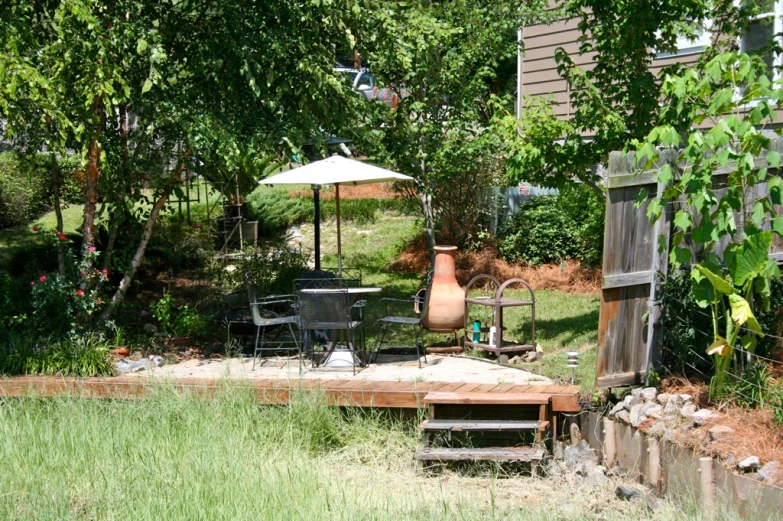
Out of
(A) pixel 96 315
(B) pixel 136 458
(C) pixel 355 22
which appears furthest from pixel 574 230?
(B) pixel 136 458

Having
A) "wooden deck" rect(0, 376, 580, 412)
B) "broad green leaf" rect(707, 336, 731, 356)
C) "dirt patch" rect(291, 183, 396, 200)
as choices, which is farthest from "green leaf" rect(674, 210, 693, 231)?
"dirt patch" rect(291, 183, 396, 200)

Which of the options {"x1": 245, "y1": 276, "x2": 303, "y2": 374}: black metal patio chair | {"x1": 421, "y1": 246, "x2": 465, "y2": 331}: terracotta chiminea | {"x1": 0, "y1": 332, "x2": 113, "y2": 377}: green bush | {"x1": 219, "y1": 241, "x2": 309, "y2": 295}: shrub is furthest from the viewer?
{"x1": 219, "y1": 241, "x2": 309, "y2": 295}: shrub

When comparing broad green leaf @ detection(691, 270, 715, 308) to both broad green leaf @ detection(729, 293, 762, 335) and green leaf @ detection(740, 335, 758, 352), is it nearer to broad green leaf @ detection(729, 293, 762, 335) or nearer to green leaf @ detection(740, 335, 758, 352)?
broad green leaf @ detection(729, 293, 762, 335)

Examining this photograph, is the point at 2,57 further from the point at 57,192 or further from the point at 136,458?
the point at 136,458

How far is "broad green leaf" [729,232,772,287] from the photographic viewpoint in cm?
606

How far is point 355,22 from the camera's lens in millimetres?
10617

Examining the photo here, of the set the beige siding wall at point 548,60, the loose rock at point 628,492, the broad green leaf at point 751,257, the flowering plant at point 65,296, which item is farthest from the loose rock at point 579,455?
the beige siding wall at point 548,60

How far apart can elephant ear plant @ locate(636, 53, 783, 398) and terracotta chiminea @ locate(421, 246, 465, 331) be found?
3.52 m

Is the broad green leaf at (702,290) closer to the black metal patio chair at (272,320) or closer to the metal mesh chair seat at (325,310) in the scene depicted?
the metal mesh chair seat at (325,310)

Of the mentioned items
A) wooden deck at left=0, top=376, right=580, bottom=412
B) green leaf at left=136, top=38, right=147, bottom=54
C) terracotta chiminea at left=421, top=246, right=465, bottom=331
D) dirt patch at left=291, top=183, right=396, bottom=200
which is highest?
green leaf at left=136, top=38, right=147, bottom=54

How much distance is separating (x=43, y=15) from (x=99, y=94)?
1858mm

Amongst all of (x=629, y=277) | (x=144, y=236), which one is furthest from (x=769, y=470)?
(x=144, y=236)

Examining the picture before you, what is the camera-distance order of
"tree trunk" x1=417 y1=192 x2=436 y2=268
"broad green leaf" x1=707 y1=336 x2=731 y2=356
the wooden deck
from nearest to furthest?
"broad green leaf" x1=707 y1=336 x2=731 y2=356
the wooden deck
"tree trunk" x1=417 y1=192 x2=436 y2=268

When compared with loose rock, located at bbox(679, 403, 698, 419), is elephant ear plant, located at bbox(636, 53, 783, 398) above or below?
above
